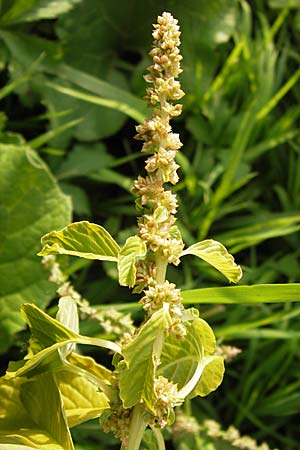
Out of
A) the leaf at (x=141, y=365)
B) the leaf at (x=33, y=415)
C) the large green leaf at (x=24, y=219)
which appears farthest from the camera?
the large green leaf at (x=24, y=219)

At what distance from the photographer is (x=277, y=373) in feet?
4.92

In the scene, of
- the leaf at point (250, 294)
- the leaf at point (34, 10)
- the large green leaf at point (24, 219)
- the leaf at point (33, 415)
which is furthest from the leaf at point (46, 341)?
the leaf at point (34, 10)

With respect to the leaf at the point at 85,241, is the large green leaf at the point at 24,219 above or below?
below

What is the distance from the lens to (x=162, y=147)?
2.22 ft

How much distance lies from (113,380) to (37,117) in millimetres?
901

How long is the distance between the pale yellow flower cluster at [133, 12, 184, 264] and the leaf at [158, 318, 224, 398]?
0.10 metres

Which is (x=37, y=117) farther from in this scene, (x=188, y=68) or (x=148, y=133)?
(x=148, y=133)

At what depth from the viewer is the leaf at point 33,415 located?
0.75m

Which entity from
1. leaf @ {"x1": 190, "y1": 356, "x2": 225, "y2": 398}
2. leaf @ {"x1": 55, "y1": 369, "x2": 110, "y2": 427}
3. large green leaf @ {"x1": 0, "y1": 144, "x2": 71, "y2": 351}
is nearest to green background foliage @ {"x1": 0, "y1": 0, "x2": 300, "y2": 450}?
large green leaf @ {"x1": 0, "y1": 144, "x2": 71, "y2": 351}

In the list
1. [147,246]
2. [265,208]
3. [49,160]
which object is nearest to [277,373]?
[265,208]

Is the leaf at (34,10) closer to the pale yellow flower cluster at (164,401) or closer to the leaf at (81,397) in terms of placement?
the leaf at (81,397)

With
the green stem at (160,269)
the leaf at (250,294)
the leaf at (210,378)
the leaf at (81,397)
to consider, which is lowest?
the leaf at (81,397)

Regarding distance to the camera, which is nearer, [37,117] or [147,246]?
[147,246]

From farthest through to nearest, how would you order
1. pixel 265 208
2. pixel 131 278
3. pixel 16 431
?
pixel 265 208 < pixel 16 431 < pixel 131 278
